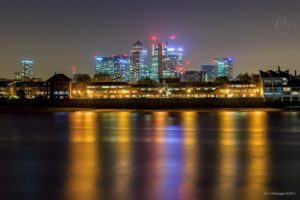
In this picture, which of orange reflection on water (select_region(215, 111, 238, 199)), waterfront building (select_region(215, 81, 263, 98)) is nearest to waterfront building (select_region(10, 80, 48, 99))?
waterfront building (select_region(215, 81, 263, 98))

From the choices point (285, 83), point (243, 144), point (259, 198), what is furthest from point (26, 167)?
point (285, 83)

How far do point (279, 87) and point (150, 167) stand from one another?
366 feet

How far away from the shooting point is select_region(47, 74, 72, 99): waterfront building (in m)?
147

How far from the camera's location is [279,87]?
127 m

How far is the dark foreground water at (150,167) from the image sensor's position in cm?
1661

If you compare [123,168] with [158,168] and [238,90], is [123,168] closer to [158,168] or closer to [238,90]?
[158,168]

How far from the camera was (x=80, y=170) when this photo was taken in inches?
843

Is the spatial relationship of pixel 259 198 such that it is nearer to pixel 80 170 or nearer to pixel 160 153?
pixel 80 170

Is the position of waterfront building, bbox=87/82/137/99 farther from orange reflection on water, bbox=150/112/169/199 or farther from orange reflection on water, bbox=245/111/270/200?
orange reflection on water, bbox=245/111/270/200

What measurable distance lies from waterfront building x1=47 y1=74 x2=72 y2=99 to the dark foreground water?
10962 centimetres

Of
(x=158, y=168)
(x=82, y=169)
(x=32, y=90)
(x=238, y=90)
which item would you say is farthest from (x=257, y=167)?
(x=32, y=90)

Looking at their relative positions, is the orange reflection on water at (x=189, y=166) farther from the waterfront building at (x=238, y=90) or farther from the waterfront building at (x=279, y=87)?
the waterfront building at (x=238, y=90)

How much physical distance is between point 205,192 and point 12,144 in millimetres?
20868

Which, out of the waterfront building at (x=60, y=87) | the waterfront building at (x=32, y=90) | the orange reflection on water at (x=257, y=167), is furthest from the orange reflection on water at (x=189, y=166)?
the waterfront building at (x=32, y=90)
